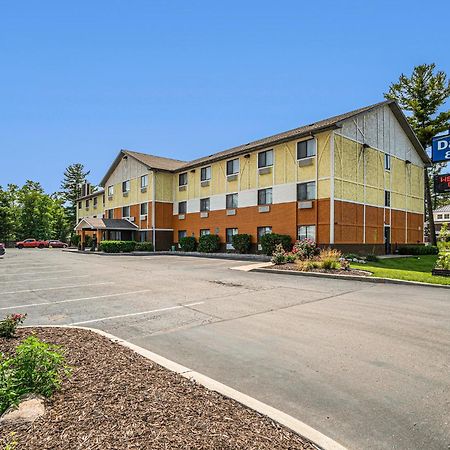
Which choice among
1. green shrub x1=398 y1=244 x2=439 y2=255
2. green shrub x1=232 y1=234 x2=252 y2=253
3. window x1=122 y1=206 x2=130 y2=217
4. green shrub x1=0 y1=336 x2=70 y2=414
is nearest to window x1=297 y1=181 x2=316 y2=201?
green shrub x1=232 y1=234 x2=252 y2=253

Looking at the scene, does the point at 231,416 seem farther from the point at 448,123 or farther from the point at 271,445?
the point at 448,123

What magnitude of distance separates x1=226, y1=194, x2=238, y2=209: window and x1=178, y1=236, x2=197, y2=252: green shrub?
5658 mm

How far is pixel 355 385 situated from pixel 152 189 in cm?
3437

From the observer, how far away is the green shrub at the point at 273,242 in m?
24.6

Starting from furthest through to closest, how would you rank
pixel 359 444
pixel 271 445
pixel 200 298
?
pixel 200 298 → pixel 359 444 → pixel 271 445

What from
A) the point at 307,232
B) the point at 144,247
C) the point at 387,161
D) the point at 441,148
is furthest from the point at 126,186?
the point at 441,148

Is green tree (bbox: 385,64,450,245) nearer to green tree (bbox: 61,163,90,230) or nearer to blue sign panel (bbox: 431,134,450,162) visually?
blue sign panel (bbox: 431,134,450,162)

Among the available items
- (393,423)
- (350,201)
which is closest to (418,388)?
(393,423)

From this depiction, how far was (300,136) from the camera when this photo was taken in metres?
24.5

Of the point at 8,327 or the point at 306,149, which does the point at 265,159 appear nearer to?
the point at 306,149

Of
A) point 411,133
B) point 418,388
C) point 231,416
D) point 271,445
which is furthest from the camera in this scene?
point 411,133

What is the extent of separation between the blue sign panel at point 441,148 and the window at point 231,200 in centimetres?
1596

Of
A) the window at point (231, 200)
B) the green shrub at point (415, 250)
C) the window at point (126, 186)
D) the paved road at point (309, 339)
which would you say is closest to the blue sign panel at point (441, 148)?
the paved road at point (309, 339)

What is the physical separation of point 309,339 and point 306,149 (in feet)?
67.6
